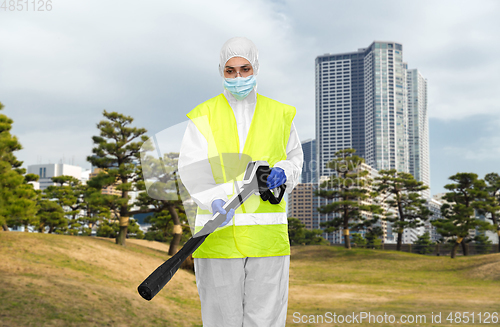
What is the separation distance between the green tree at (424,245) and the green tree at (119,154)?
18838 mm

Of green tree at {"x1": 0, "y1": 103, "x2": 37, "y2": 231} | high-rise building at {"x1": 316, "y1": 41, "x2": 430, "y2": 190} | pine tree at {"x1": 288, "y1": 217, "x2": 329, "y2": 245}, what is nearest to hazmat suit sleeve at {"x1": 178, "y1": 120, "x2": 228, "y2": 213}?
green tree at {"x1": 0, "y1": 103, "x2": 37, "y2": 231}

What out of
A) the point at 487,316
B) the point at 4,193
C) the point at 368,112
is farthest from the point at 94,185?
the point at 368,112

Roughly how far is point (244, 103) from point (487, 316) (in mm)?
7649

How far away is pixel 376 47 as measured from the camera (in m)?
92.1

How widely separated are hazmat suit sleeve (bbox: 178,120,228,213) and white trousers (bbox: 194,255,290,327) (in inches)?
12.5

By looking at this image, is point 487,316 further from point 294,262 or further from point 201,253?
point 294,262

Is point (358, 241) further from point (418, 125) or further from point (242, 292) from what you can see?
point (418, 125)

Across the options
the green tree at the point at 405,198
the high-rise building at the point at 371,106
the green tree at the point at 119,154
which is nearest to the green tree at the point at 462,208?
the green tree at the point at 405,198

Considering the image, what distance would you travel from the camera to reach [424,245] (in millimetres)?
24719

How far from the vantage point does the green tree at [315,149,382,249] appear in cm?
2205

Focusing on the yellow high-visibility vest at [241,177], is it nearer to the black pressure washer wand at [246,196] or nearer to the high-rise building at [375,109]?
the black pressure washer wand at [246,196]

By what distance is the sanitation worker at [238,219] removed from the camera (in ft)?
5.90

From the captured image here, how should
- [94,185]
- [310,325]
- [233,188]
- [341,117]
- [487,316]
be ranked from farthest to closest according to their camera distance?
[341,117], [94,185], [487,316], [310,325], [233,188]

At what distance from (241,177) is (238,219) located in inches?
7.8
